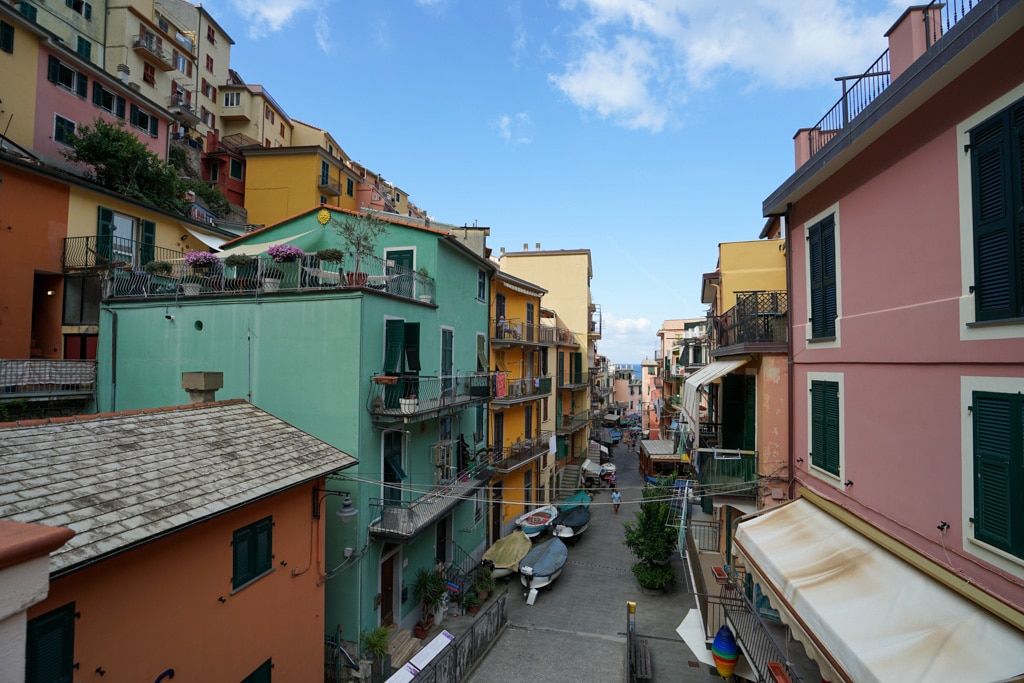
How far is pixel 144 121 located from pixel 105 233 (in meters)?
12.9

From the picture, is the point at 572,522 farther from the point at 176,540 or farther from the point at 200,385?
the point at 176,540

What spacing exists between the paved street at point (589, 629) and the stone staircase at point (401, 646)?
1.93m

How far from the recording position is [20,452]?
7.12m

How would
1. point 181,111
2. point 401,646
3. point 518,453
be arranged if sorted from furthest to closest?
point 181,111
point 518,453
point 401,646

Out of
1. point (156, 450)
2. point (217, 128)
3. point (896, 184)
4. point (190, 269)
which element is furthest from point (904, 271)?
point (217, 128)

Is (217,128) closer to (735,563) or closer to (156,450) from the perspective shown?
(156,450)

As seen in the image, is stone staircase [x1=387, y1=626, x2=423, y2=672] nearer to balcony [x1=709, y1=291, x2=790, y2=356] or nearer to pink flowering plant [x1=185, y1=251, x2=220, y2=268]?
pink flowering plant [x1=185, y1=251, x2=220, y2=268]

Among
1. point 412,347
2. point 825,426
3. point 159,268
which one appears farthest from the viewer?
point 159,268

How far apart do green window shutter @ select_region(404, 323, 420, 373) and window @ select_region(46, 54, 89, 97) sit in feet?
73.6

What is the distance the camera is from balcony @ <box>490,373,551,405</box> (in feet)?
70.3

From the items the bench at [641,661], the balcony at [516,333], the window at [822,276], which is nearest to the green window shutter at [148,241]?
the balcony at [516,333]

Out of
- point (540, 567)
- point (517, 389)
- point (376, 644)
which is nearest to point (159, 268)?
point (376, 644)

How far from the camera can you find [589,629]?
53.8ft

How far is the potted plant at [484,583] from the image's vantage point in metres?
18.5
